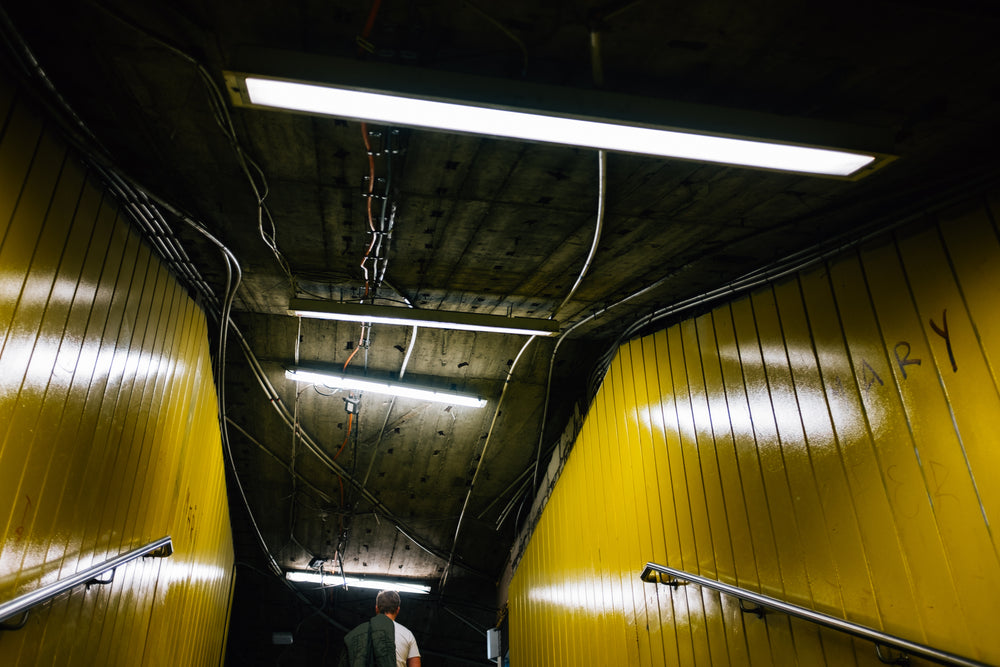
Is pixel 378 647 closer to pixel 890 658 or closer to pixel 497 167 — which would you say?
pixel 890 658

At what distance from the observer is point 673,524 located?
3604mm

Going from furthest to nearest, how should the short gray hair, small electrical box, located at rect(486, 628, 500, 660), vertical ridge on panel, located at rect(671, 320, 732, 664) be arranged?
small electrical box, located at rect(486, 628, 500, 660), the short gray hair, vertical ridge on panel, located at rect(671, 320, 732, 664)

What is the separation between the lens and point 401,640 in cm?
456

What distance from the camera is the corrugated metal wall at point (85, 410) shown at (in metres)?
2.05

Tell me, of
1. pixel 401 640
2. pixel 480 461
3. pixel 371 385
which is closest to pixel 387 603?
pixel 401 640

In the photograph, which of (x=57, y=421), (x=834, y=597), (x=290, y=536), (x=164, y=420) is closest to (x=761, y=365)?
(x=834, y=597)

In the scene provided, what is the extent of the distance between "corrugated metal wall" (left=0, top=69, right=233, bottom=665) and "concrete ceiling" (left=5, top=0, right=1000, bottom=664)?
32cm

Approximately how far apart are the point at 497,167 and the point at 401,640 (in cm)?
376

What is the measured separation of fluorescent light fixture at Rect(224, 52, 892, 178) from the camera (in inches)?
70.4

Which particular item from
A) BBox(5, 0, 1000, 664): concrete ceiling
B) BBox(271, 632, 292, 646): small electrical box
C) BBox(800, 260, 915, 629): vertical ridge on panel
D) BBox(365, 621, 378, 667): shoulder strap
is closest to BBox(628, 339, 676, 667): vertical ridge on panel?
BBox(5, 0, 1000, 664): concrete ceiling

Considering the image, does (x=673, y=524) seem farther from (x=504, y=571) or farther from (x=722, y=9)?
(x=504, y=571)

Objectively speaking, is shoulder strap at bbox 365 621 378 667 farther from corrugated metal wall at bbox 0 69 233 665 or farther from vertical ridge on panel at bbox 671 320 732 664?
vertical ridge on panel at bbox 671 320 732 664

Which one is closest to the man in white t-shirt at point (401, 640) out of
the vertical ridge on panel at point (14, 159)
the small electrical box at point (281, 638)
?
the vertical ridge on panel at point (14, 159)

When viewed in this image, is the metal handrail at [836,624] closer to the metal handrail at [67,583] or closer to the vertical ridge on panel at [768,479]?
the vertical ridge on panel at [768,479]
